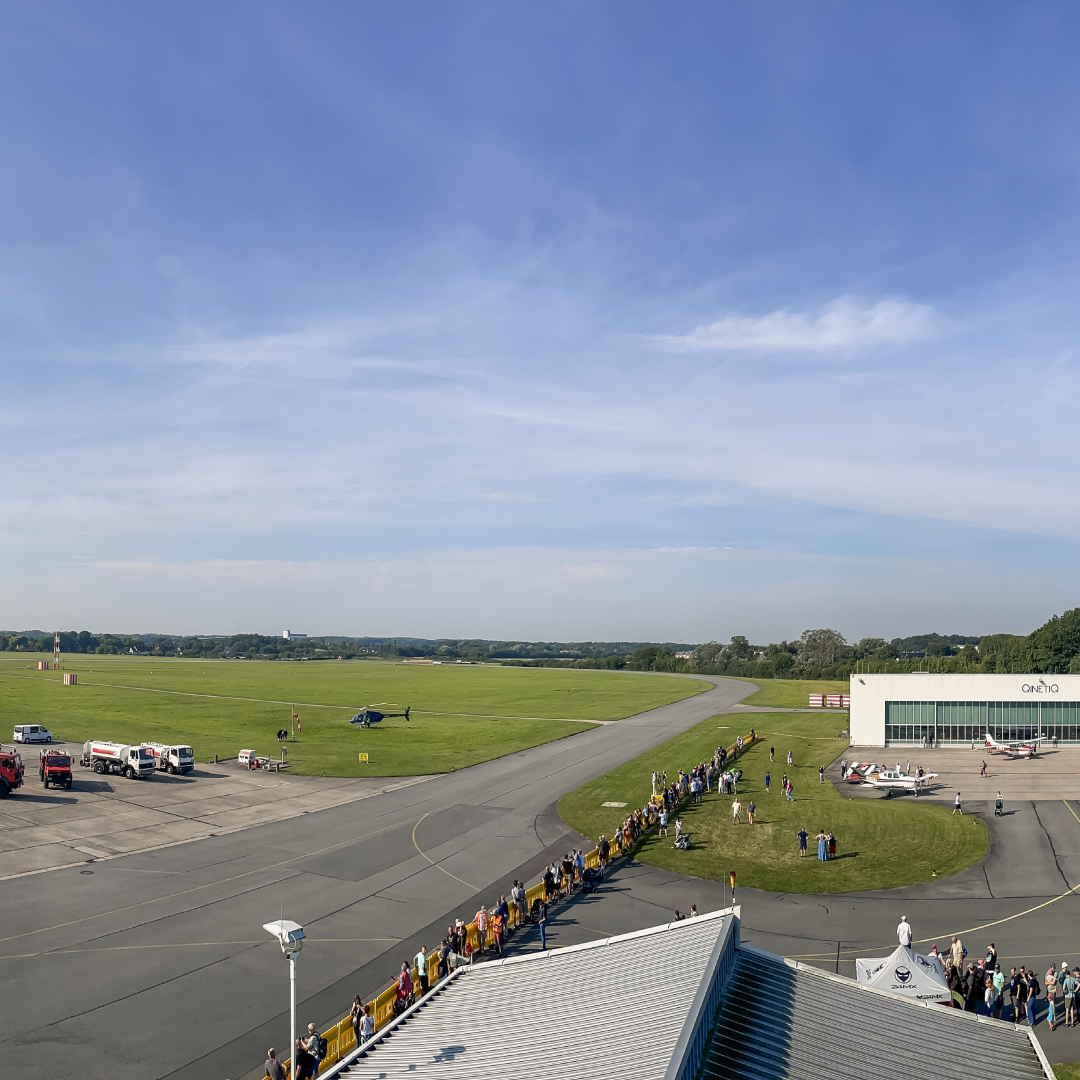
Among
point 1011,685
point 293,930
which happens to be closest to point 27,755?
point 293,930

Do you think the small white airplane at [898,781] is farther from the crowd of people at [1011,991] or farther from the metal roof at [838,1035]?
the metal roof at [838,1035]

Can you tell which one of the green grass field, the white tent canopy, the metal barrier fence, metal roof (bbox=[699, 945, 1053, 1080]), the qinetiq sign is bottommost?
the green grass field

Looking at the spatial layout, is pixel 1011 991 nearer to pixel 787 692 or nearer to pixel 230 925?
pixel 230 925

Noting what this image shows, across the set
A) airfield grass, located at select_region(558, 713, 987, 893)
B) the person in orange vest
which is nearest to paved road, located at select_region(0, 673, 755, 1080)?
the person in orange vest

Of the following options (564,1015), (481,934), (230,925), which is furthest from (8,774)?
(564,1015)

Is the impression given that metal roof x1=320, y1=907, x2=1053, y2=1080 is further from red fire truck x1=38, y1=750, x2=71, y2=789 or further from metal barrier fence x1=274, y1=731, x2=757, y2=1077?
red fire truck x1=38, y1=750, x2=71, y2=789

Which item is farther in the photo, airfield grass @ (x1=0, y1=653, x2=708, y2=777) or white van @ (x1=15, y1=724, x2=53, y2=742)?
white van @ (x1=15, y1=724, x2=53, y2=742)
